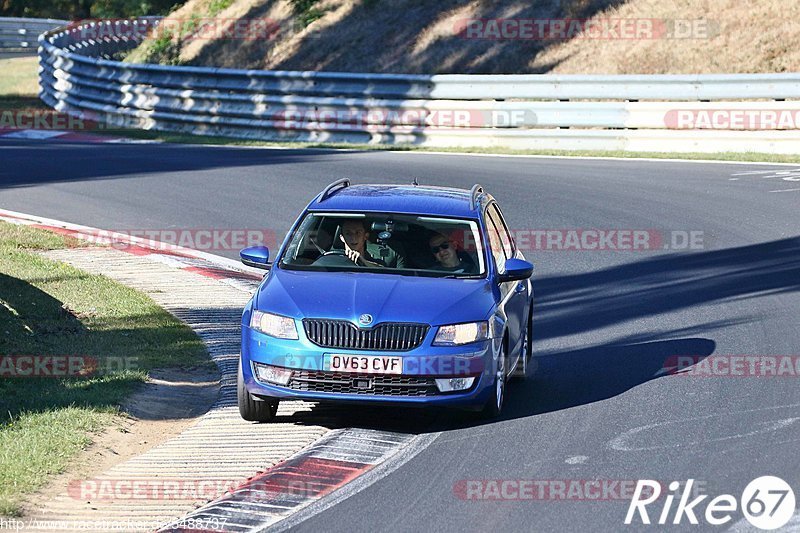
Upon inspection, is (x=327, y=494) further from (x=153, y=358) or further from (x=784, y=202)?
(x=784, y=202)

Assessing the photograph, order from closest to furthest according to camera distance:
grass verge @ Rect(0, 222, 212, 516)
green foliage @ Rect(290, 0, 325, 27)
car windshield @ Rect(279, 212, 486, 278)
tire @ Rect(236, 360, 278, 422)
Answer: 1. grass verge @ Rect(0, 222, 212, 516)
2. tire @ Rect(236, 360, 278, 422)
3. car windshield @ Rect(279, 212, 486, 278)
4. green foliage @ Rect(290, 0, 325, 27)

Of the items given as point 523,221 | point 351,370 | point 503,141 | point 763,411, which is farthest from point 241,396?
point 503,141

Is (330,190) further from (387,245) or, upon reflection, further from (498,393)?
(498,393)

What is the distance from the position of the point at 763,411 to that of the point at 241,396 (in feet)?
11.7

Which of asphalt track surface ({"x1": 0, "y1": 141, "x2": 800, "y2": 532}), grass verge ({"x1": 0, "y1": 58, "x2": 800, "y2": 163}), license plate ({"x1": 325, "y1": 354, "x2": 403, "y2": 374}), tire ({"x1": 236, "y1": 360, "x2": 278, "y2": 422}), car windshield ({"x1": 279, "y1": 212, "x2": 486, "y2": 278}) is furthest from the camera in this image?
grass verge ({"x1": 0, "y1": 58, "x2": 800, "y2": 163})

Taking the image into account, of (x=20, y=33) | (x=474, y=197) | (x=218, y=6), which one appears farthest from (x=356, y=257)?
(x=20, y=33)

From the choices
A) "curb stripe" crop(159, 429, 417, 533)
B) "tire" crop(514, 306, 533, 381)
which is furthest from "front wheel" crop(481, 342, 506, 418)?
"tire" crop(514, 306, 533, 381)

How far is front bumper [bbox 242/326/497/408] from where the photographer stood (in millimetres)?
8859

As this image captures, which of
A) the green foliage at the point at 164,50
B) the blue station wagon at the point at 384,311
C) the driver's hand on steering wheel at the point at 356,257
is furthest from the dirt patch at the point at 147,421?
the green foliage at the point at 164,50

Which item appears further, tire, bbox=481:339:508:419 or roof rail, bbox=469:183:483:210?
roof rail, bbox=469:183:483:210

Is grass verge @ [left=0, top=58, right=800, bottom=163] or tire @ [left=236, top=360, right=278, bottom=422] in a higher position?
tire @ [left=236, top=360, right=278, bottom=422]

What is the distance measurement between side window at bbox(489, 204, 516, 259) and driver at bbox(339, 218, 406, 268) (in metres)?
1.19

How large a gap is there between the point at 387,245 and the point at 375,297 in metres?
0.97

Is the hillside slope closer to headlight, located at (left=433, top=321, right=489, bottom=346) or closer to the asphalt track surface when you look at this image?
the asphalt track surface
